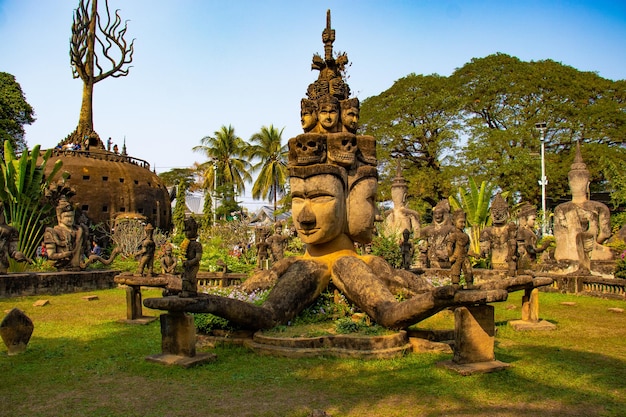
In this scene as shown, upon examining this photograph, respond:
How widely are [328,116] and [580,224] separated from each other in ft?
29.6

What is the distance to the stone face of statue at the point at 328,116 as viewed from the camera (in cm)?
879

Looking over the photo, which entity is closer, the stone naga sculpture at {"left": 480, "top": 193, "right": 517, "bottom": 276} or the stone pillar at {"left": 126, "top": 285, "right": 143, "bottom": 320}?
the stone pillar at {"left": 126, "top": 285, "right": 143, "bottom": 320}

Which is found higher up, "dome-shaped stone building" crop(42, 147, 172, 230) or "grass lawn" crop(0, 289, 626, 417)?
"dome-shaped stone building" crop(42, 147, 172, 230)

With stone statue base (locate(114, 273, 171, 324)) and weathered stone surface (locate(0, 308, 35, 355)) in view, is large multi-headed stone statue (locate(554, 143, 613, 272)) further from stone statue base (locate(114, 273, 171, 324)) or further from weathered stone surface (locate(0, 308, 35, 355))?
weathered stone surface (locate(0, 308, 35, 355))

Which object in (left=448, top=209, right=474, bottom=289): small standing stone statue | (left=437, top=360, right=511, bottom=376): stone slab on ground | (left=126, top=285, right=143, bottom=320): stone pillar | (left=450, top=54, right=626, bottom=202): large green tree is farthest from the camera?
(left=450, top=54, right=626, bottom=202): large green tree

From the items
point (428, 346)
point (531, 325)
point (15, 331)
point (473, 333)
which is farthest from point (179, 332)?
point (531, 325)

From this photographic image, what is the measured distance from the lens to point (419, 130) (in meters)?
31.4

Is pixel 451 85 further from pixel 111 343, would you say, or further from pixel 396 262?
pixel 111 343

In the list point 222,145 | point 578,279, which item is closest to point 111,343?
point 578,279

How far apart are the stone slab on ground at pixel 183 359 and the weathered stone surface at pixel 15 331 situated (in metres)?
1.92

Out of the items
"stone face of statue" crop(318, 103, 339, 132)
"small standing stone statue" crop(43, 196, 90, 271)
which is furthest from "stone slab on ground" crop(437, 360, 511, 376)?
"small standing stone statue" crop(43, 196, 90, 271)

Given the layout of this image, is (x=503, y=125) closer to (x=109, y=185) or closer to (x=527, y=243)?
(x=527, y=243)

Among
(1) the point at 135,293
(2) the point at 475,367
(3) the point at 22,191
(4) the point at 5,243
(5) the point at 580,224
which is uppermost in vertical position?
(3) the point at 22,191

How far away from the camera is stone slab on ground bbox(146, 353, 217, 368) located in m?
6.03
